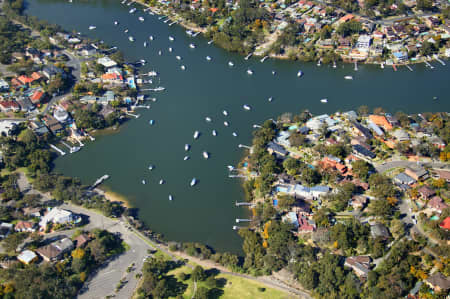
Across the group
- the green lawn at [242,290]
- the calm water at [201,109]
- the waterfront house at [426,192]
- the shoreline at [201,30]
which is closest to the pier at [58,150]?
the calm water at [201,109]

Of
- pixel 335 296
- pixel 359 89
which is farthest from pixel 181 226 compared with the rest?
pixel 359 89

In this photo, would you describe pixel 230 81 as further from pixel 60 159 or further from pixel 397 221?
pixel 397 221

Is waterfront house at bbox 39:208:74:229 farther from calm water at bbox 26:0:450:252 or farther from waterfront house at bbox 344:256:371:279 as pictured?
waterfront house at bbox 344:256:371:279

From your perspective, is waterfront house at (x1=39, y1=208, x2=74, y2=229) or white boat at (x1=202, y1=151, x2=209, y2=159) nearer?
waterfront house at (x1=39, y1=208, x2=74, y2=229)

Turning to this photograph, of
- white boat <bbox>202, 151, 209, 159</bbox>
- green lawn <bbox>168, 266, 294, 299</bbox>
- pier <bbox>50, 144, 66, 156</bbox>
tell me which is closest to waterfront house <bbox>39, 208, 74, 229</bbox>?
pier <bbox>50, 144, 66, 156</bbox>

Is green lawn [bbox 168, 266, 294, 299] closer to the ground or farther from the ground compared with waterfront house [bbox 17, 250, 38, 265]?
closer to the ground

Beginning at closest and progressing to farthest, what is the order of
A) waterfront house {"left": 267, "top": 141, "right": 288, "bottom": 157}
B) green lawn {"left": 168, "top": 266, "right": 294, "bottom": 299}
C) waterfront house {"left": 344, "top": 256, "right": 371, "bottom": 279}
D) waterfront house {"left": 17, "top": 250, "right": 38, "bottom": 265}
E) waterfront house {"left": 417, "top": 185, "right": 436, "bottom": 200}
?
green lawn {"left": 168, "top": 266, "right": 294, "bottom": 299}
waterfront house {"left": 344, "top": 256, "right": 371, "bottom": 279}
waterfront house {"left": 17, "top": 250, "right": 38, "bottom": 265}
waterfront house {"left": 417, "top": 185, "right": 436, "bottom": 200}
waterfront house {"left": 267, "top": 141, "right": 288, "bottom": 157}
